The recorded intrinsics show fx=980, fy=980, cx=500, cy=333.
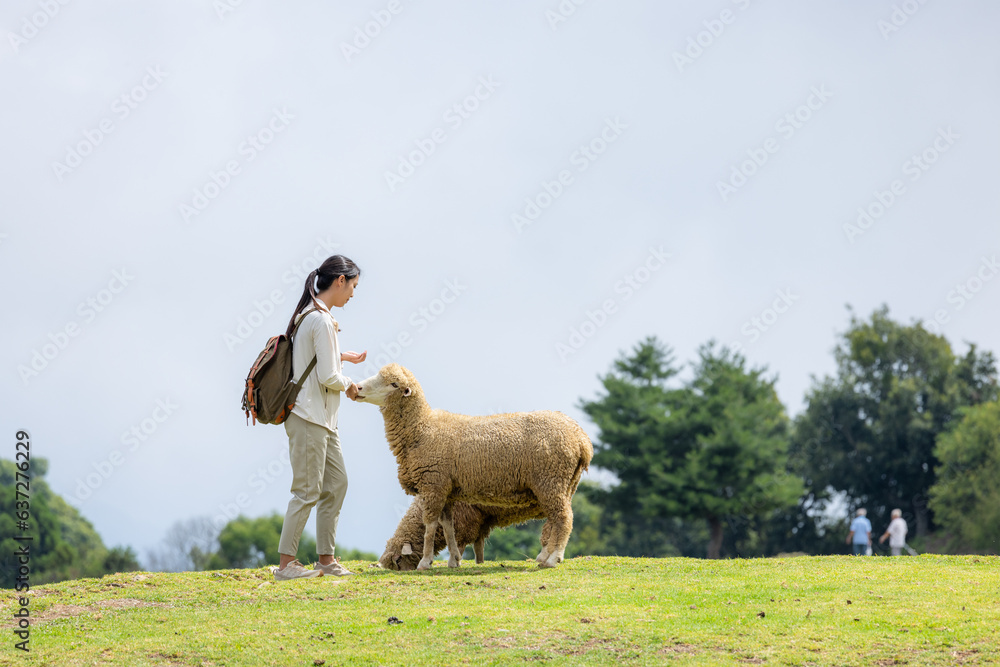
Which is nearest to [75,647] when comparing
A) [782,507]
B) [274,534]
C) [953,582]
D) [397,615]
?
[397,615]

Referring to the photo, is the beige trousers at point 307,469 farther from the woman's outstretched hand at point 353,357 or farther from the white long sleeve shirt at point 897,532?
the white long sleeve shirt at point 897,532

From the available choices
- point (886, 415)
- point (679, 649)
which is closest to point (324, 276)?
point (679, 649)

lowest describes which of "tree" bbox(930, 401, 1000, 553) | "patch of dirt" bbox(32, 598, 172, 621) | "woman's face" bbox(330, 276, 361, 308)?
"patch of dirt" bbox(32, 598, 172, 621)

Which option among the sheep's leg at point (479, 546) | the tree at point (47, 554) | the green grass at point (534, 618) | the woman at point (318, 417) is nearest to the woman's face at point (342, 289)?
the woman at point (318, 417)

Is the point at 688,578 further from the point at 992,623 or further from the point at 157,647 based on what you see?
the point at 157,647

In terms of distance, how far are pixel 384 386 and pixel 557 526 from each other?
103 inches

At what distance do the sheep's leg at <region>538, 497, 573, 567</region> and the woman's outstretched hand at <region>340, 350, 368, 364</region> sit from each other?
9.10 feet

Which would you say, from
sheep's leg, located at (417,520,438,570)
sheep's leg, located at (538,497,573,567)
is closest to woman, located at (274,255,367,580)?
sheep's leg, located at (417,520,438,570)

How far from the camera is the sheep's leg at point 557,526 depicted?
448 inches

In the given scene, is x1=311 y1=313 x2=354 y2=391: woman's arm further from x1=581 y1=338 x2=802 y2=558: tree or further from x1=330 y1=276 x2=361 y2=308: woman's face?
x1=581 y1=338 x2=802 y2=558: tree

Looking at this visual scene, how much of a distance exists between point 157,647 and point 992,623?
23.2ft

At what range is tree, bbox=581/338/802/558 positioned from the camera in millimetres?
46531

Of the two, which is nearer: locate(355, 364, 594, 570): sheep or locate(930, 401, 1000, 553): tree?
locate(355, 364, 594, 570): sheep

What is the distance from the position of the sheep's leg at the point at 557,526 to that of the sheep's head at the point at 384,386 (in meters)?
2.18
